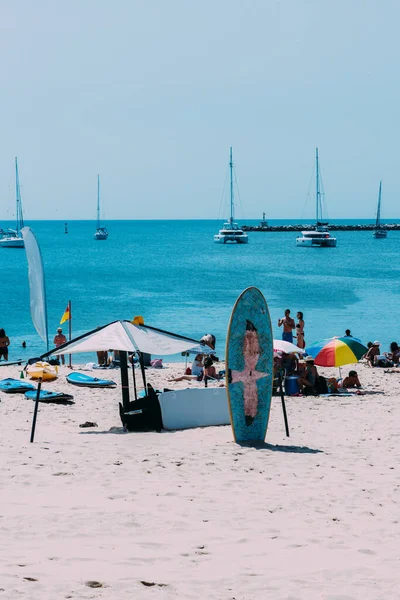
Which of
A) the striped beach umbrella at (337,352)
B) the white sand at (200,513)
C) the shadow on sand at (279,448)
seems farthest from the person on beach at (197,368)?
the shadow on sand at (279,448)

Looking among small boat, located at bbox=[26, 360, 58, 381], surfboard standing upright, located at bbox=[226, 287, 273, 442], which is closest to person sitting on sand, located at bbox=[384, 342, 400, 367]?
small boat, located at bbox=[26, 360, 58, 381]

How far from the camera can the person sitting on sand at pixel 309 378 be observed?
17109 mm

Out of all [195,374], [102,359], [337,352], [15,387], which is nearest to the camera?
[15,387]

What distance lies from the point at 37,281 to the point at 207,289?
46.4 meters

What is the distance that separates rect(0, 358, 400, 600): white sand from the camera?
5898 mm

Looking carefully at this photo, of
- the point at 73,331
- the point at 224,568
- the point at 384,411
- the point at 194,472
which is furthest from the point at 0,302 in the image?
the point at 224,568

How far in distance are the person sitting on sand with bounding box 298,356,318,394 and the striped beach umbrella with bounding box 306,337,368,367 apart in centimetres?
16

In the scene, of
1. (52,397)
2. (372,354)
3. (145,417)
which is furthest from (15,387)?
(372,354)

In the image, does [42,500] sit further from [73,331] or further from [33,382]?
[73,331]

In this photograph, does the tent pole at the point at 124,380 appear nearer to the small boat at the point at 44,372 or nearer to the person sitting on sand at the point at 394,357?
the small boat at the point at 44,372

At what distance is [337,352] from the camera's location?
1702 cm

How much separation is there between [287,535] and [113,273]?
76984 millimetres

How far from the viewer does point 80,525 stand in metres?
7.29

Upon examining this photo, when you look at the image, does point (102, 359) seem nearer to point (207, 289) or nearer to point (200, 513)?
point (200, 513)
